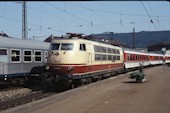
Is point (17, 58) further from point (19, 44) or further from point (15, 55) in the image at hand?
point (19, 44)

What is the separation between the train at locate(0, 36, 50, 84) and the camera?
20344 millimetres

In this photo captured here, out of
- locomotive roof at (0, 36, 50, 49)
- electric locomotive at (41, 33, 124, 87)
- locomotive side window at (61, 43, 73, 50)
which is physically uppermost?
locomotive roof at (0, 36, 50, 49)

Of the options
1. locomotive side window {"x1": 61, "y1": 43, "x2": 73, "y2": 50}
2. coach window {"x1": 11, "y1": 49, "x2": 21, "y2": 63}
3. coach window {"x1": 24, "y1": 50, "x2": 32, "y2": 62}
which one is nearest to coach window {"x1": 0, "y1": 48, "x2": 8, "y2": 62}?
coach window {"x1": 11, "y1": 49, "x2": 21, "y2": 63}

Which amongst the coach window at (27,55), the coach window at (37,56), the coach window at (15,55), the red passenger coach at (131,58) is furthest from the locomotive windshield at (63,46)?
the red passenger coach at (131,58)

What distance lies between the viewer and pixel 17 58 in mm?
21734

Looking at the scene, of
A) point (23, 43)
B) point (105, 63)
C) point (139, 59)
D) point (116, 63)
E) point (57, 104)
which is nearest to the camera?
point (57, 104)

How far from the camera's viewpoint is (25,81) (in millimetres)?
24281

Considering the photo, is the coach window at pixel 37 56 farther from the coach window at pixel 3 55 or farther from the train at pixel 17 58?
the coach window at pixel 3 55

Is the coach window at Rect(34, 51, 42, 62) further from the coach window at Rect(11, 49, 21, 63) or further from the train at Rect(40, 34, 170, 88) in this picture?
the train at Rect(40, 34, 170, 88)

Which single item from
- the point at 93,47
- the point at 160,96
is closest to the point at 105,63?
the point at 93,47

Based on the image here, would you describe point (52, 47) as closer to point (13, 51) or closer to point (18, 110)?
point (13, 51)

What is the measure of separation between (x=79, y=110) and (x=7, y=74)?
32.5 feet

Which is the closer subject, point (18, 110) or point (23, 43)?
point (18, 110)

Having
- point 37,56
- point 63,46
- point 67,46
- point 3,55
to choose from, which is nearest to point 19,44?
point 3,55
